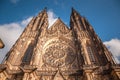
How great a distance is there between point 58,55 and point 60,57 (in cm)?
45

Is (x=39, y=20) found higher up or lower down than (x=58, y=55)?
higher up

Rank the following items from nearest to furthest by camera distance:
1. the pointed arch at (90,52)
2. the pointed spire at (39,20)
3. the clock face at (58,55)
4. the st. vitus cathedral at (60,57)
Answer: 1. the st. vitus cathedral at (60,57)
2. the pointed arch at (90,52)
3. the clock face at (58,55)
4. the pointed spire at (39,20)

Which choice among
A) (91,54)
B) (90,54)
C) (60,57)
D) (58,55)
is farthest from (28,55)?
(91,54)

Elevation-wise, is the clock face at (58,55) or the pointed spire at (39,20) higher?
the pointed spire at (39,20)

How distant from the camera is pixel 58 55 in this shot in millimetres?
15609

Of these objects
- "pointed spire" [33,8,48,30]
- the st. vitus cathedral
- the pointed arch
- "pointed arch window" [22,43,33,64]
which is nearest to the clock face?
the st. vitus cathedral

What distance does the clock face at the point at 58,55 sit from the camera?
14672mm

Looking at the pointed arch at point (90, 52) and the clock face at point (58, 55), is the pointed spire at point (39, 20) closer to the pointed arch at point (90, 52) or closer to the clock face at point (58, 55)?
the clock face at point (58, 55)

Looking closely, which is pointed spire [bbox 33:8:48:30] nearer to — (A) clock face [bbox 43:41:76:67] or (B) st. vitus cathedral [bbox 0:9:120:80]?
(B) st. vitus cathedral [bbox 0:9:120:80]

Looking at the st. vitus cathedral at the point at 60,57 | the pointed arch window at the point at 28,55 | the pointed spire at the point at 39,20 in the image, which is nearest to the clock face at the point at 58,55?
the st. vitus cathedral at the point at 60,57

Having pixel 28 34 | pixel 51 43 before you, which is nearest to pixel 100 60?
pixel 51 43

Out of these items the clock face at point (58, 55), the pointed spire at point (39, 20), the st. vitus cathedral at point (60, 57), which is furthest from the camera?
the pointed spire at point (39, 20)

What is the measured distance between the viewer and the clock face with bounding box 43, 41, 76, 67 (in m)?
14.7

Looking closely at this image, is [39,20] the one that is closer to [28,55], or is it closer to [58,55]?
[28,55]
